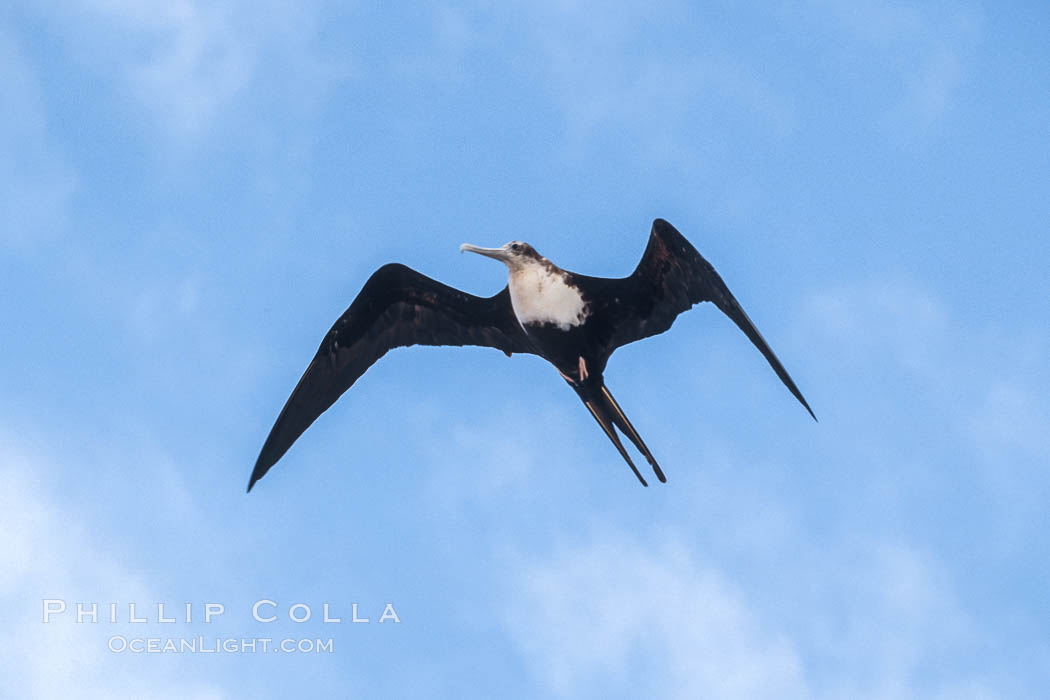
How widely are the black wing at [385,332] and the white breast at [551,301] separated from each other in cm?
32

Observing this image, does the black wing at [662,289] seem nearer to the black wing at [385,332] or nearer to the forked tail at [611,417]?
the forked tail at [611,417]

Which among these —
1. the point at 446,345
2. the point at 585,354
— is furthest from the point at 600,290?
the point at 446,345

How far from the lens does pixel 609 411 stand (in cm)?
814

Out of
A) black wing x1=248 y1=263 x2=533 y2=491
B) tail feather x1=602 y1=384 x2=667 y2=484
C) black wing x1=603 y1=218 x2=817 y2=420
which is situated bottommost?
tail feather x1=602 y1=384 x2=667 y2=484

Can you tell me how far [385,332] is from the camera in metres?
8.91

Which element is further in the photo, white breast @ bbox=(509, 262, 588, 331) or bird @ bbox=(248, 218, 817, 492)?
white breast @ bbox=(509, 262, 588, 331)

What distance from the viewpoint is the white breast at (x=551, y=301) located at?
8.36 m

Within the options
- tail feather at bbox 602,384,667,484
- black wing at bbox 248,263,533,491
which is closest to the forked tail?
tail feather at bbox 602,384,667,484

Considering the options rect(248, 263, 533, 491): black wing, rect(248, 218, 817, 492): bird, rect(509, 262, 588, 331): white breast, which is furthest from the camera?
rect(248, 263, 533, 491): black wing

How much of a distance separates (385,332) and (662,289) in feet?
5.72

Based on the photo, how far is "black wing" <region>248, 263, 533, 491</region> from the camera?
878cm

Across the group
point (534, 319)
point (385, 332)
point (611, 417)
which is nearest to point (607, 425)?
point (611, 417)

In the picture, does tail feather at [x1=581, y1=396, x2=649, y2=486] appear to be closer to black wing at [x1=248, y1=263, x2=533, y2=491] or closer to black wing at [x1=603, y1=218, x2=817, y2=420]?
black wing at [x1=603, y1=218, x2=817, y2=420]

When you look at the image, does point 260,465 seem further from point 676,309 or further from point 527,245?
point 676,309
